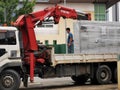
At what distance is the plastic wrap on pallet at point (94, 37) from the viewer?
18.1 m

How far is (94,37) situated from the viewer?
1838 centimetres

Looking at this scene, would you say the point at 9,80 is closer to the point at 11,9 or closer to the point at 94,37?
the point at 94,37

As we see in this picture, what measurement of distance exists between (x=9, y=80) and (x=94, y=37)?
544 cm

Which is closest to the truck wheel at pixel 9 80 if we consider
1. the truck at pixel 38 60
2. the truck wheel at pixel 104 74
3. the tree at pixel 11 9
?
the truck at pixel 38 60

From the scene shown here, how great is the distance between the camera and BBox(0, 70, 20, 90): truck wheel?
14516mm

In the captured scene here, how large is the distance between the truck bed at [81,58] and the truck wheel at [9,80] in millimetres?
2058

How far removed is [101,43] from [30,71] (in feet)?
15.1

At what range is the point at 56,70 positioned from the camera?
1658 centimetres

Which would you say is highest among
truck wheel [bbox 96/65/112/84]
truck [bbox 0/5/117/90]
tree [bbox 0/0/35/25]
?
tree [bbox 0/0/35/25]

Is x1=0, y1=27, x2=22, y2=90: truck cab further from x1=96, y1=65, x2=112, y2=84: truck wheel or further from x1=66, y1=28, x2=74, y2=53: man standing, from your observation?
x1=96, y1=65, x2=112, y2=84: truck wheel

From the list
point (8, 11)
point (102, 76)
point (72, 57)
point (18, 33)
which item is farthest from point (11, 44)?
point (8, 11)

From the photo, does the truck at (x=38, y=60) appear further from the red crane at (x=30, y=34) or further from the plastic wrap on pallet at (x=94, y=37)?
the plastic wrap on pallet at (x=94, y=37)

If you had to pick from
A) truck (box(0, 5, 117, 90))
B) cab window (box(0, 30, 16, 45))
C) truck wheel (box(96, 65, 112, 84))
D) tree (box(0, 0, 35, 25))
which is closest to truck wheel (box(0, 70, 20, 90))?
truck (box(0, 5, 117, 90))

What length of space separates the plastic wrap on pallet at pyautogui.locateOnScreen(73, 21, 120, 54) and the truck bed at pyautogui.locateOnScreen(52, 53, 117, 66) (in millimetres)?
567
